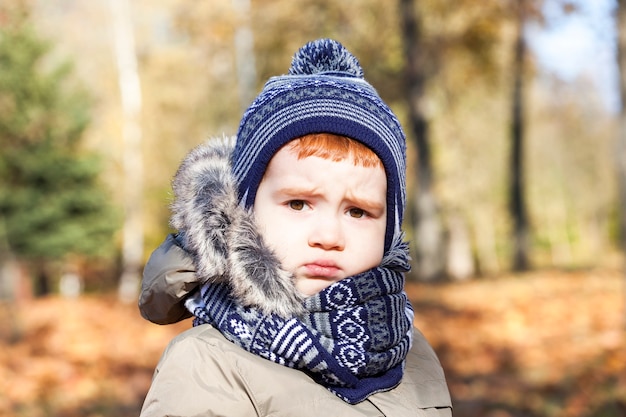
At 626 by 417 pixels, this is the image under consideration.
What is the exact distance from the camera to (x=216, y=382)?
1869 mm

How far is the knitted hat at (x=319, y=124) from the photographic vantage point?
6.81 feet

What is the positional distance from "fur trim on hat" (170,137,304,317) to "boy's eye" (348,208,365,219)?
28 centimetres

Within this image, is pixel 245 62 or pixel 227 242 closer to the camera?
pixel 227 242

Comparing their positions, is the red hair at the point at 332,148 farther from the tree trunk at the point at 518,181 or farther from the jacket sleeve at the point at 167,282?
the tree trunk at the point at 518,181

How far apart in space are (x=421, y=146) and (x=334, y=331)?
1285cm

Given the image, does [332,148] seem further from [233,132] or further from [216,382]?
[233,132]

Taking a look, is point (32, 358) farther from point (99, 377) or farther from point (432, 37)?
point (432, 37)

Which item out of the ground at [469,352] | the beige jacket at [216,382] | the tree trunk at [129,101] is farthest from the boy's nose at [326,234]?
the tree trunk at [129,101]

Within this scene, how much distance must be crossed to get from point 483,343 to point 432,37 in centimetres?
890

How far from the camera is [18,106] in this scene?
19.9m

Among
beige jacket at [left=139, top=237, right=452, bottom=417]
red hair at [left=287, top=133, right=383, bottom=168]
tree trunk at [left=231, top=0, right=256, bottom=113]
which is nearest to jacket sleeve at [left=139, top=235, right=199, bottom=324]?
beige jacket at [left=139, top=237, right=452, bottom=417]

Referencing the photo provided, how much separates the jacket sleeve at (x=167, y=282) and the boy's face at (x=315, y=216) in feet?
0.85

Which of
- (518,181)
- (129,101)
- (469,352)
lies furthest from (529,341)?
(129,101)

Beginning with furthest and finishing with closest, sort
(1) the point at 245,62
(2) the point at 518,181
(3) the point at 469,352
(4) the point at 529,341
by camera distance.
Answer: (1) the point at 245,62 < (2) the point at 518,181 < (4) the point at 529,341 < (3) the point at 469,352
